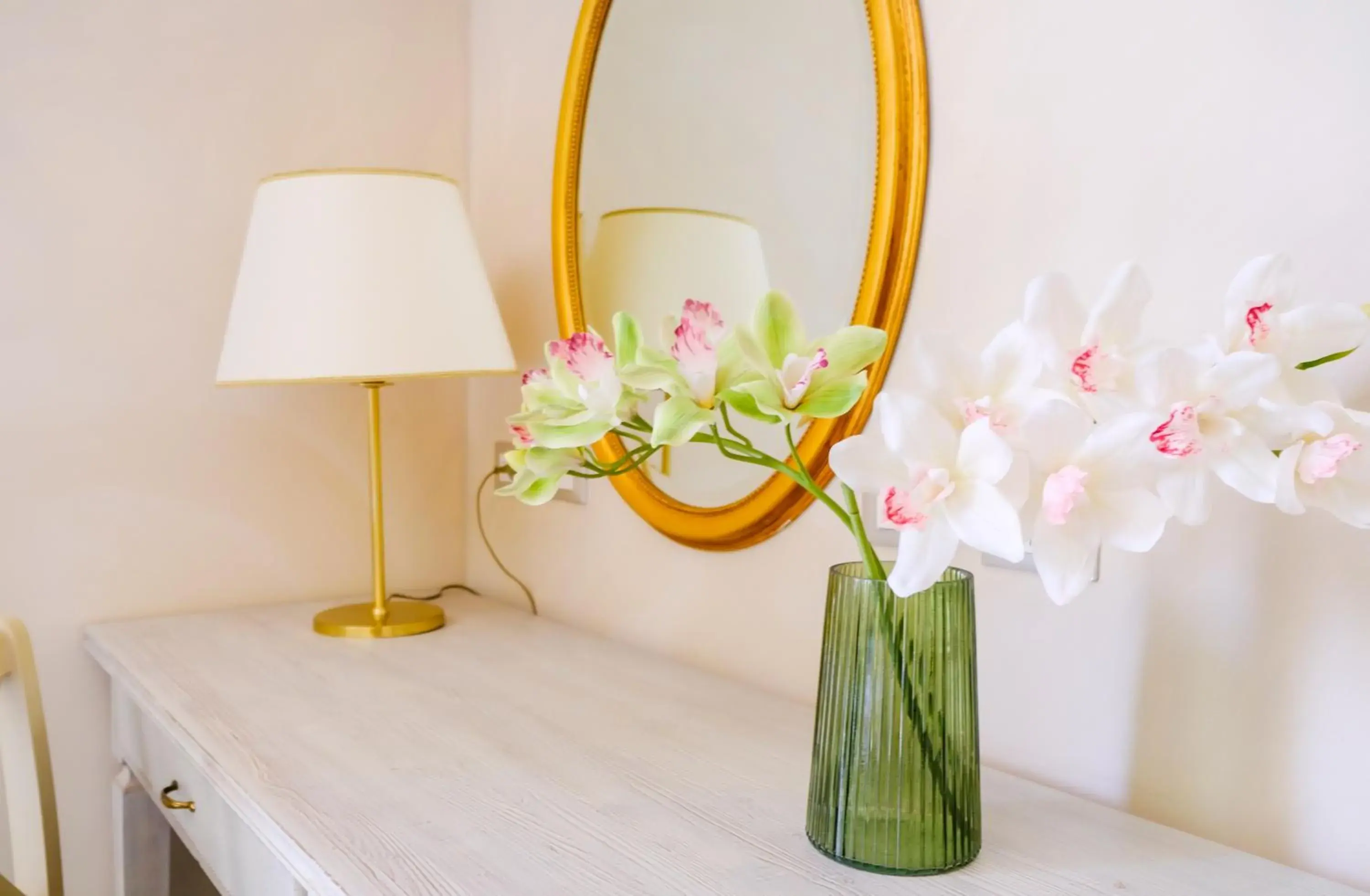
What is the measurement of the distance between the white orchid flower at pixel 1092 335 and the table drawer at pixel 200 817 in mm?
709

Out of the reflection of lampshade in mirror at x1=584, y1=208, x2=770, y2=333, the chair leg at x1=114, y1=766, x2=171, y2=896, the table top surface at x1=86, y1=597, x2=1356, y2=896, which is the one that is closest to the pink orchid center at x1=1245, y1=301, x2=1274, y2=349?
the table top surface at x1=86, y1=597, x2=1356, y2=896

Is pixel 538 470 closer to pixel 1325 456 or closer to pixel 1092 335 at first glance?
pixel 1092 335

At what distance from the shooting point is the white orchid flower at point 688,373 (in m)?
0.67

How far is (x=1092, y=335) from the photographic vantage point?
624 millimetres

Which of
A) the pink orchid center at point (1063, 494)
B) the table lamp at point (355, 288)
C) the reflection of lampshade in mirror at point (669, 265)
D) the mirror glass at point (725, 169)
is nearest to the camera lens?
the pink orchid center at point (1063, 494)

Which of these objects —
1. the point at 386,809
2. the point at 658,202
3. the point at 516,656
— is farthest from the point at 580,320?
the point at 386,809

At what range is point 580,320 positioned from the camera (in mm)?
1474

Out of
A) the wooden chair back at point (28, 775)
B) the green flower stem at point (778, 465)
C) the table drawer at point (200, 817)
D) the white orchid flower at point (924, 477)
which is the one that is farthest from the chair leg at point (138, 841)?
the white orchid flower at point (924, 477)

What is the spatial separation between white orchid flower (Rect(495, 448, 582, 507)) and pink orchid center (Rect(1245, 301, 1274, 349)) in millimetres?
440

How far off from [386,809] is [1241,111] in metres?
0.84

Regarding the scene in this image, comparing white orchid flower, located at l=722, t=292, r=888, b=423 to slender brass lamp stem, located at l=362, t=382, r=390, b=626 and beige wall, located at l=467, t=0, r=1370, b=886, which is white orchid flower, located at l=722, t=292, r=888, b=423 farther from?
slender brass lamp stem, located at l=362, t=382, r=390, b=626

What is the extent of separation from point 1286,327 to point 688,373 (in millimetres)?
357

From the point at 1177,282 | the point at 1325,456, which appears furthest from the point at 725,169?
the point at 1325,456

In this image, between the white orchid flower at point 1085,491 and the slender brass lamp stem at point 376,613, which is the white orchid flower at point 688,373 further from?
the slender brass lamp stem at point 376,613
